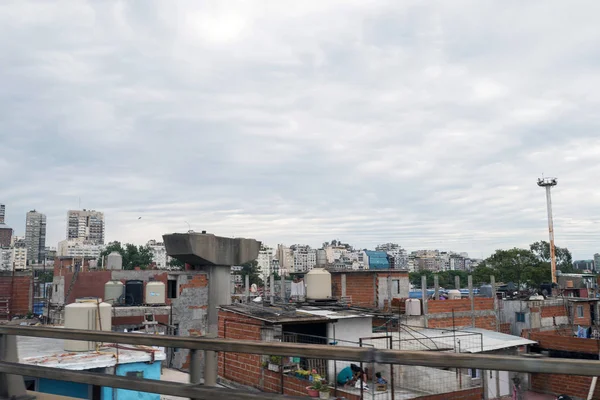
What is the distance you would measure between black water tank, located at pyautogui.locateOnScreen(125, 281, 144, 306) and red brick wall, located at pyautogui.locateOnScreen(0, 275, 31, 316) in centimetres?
585

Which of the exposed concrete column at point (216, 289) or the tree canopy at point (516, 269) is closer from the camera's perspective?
the exposed concrete column at point (216, 289)

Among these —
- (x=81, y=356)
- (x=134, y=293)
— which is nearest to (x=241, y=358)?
(x=81, y=356)

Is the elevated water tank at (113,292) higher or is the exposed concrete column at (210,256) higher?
the exposed concrete column at (210,256)

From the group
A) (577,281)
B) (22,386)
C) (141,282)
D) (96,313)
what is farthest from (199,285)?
(577,281)

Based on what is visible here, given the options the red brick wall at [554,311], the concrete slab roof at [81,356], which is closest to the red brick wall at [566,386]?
the red brick wall at [554,311]

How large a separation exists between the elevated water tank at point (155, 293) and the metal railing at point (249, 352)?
2662 centimetres

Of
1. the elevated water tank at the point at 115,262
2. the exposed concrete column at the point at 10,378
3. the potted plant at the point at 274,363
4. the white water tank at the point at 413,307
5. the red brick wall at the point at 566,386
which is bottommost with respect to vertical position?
the red brick wall at the point at 566,386

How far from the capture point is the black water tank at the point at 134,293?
1277 inches

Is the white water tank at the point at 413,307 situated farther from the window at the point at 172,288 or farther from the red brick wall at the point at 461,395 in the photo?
the window at the point at 172,288

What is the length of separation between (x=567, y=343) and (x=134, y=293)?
85.6ft

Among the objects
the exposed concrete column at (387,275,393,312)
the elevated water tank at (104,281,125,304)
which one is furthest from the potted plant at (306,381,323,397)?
the elevated water tank at (104,281,125,304)

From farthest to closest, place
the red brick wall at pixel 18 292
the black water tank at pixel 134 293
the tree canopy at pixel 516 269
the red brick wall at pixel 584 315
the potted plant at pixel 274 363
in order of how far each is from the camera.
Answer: the tree canopy at pixel 516 269, the red brick wall at pixel 584 315, the black water tank at pixel 134 293, the red brick wall at pixel 18 292, the potted plant at pixel 274 363

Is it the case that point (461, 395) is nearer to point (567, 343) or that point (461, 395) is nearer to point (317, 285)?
point (317, 285)

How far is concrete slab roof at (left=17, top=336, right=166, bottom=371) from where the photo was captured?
1124 centimetres
